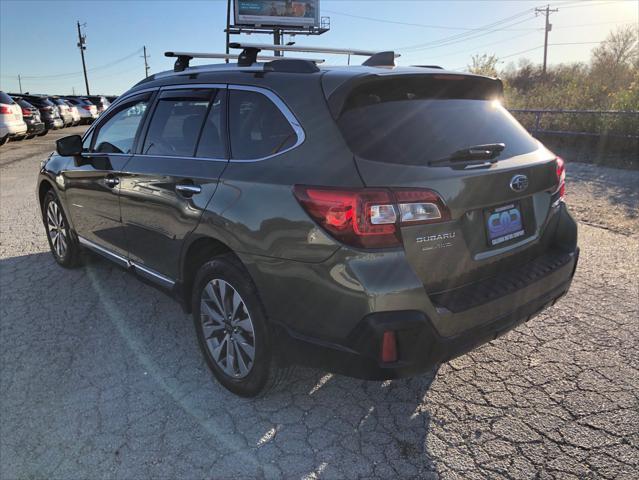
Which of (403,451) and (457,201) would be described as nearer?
(457,201)

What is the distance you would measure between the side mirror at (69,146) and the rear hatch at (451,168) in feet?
9.26

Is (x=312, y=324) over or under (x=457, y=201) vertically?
under

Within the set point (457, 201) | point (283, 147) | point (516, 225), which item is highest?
point (283, 147)

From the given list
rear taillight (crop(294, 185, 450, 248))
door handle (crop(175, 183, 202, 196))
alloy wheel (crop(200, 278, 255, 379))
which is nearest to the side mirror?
door handle (crop(175, 183, 202, 196))

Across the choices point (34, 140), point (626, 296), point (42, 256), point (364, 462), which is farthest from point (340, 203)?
point (34, 140)

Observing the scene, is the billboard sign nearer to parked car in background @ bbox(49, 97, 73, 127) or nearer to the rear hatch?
parked car in background @ bbox(49, 97, 73, 127)

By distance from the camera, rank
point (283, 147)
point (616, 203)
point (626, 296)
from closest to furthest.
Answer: point (283, 147) → point (626, 296) → point (616, 203)

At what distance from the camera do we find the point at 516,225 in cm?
248

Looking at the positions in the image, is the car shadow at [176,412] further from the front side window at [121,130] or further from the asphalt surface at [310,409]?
the front side window at [121,130]

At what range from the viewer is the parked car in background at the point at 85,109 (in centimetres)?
2955

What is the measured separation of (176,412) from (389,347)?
137cm

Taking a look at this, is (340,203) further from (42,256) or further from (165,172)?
(42,256)

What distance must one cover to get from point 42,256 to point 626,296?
5.77 m

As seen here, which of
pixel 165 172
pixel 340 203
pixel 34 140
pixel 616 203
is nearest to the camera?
pixel 340 203
